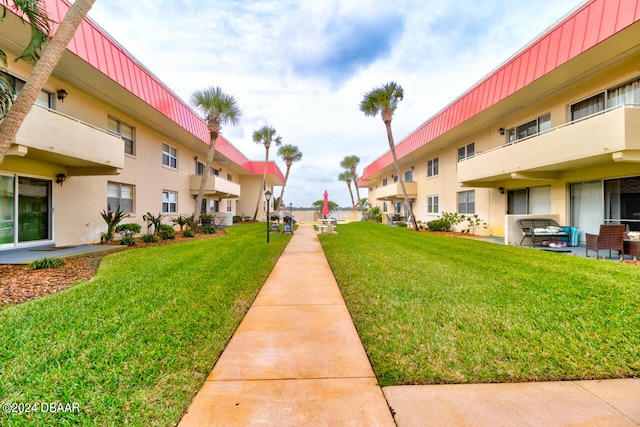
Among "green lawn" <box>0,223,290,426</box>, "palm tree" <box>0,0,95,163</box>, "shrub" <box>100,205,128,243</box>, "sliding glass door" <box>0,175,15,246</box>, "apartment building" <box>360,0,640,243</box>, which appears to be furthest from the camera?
"shrub" <box>100,205,128,243</box>

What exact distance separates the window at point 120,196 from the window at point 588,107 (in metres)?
18.1

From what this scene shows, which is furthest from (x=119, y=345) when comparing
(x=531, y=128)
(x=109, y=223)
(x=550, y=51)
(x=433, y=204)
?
(x=433, y=204)

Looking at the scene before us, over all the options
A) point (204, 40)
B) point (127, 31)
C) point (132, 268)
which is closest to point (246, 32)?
point (204, 40)

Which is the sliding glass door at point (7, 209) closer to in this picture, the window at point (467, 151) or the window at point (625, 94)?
the window at point (625, 94)

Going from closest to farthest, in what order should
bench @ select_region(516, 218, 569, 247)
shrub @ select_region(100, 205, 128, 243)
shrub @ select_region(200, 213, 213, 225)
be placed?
bench @ select_region(516, 218, 569, 247) → shrub @ select_region(100, 205, 128, 243) → shrub @ select_region(200, 213, 213, 225)

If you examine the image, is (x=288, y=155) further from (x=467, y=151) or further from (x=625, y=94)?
(x=625, y=94)

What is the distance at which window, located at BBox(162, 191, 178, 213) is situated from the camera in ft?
53.4

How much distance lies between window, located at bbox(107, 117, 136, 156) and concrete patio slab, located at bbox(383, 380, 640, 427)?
46.1 ft

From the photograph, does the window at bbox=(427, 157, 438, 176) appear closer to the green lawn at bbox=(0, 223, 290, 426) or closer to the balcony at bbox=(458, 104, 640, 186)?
the balcony at bbox=(458, 104, 640, 186)

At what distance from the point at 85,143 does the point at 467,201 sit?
1782 centimetres

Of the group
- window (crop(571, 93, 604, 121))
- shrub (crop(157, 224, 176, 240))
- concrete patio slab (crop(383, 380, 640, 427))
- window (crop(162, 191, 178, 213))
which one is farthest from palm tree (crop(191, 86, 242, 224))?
window (crop(571, 93, 604, 121))

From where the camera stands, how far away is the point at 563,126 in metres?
8.95

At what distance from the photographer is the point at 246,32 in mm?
11750

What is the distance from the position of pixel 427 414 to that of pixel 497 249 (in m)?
8.91
